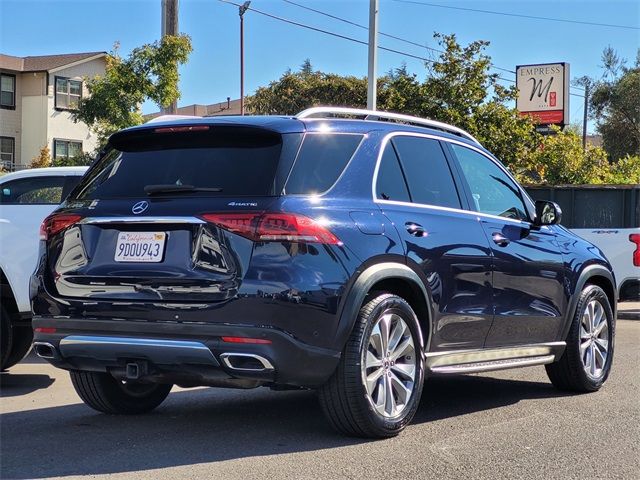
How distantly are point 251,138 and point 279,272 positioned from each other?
917 mm

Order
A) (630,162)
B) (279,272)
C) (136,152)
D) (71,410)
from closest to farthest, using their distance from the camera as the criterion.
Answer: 1. (279,272)
2. (136,152)
3. (71,410)
4. (630,162)

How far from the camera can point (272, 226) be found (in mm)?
4801

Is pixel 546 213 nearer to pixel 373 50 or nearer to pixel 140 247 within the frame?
pixel 140 247

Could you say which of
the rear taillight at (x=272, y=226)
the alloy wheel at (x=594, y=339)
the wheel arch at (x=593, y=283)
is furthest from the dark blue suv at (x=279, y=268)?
the alloy wheel at (x=594, y=339)

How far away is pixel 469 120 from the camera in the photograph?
70.5 ft

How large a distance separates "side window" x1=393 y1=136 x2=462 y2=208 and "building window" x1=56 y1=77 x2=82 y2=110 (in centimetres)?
4055

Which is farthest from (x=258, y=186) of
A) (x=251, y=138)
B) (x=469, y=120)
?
(x=469, y=120)

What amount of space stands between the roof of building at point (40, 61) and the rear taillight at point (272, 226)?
1629 inches

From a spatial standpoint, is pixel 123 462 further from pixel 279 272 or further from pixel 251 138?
pixel 251 138

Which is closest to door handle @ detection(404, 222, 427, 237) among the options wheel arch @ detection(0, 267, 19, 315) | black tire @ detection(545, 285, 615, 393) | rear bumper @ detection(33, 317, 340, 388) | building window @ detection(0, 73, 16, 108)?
rear bumper @ detection(33, 317, 340, 388)

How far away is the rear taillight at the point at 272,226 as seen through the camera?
479 centimetres

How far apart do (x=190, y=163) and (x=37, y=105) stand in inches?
1633

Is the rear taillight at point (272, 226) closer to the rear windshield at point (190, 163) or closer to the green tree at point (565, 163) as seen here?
the rear windshield at point (190, 163)

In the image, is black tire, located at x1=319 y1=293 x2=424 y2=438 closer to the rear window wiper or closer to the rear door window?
the rear door window
